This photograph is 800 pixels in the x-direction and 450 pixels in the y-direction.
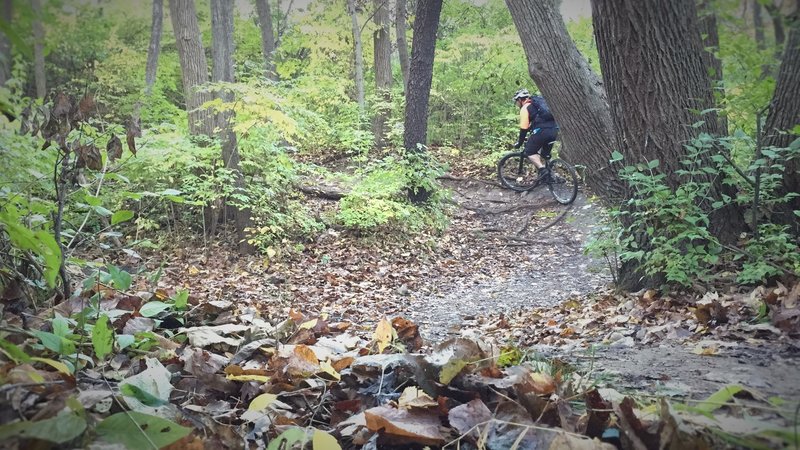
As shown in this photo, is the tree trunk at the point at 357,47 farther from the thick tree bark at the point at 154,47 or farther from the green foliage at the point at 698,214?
the green foliage at the point at 698,214

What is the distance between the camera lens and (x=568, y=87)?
6.79 metres

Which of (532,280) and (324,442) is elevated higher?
(324,442)

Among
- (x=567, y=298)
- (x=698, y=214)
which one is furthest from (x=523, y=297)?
(x=698, y=214)

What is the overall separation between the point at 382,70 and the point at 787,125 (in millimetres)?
12500

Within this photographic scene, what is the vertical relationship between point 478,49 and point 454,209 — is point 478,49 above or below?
above

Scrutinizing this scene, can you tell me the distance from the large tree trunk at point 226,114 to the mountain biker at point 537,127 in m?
5.48

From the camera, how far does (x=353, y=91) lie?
16.2 metres

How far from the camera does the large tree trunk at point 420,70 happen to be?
9844 millimetres

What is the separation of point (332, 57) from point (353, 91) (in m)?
1.35

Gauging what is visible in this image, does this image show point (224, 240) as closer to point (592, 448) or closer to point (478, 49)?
point (592, 448)

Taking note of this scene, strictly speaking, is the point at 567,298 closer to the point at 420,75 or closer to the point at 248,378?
the point at 248,378

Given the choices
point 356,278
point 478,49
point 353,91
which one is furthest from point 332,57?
point 356,278

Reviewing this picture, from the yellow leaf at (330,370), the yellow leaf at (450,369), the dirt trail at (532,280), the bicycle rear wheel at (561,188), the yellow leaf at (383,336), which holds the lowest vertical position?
the dirt trail at (532,280)

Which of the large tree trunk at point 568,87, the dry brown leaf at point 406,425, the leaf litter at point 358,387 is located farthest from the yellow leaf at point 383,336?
the large tree trunk at point 568,87
